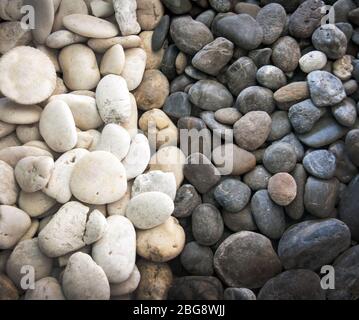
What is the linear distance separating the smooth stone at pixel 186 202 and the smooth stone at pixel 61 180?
0.68ft

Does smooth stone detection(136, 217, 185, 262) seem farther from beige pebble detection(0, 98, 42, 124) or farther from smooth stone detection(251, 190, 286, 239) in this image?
beige pebble detection(0, 98, 42, 124)

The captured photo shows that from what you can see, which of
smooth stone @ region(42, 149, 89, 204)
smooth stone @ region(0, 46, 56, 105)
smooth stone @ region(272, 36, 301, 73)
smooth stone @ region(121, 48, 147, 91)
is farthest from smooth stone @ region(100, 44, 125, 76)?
smooth stone @ region(272, 36, 301, 73)

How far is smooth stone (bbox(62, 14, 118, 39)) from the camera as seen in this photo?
2.92ft

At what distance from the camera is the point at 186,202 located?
82cm

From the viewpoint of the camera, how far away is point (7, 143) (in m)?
0.84

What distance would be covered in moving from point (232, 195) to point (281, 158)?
0.40 feet

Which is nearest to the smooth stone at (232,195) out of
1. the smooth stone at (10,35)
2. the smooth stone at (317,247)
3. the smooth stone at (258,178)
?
the smooth stone at (258,178)

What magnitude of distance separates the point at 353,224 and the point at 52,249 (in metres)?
0.55

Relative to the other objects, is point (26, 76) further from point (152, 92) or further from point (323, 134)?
point (323, 134)

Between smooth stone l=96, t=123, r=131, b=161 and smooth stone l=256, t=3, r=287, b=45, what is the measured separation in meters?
0.38

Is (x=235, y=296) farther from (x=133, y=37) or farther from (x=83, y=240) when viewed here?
(x=133, y=37)

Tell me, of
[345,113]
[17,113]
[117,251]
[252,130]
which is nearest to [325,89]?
[345,113]
